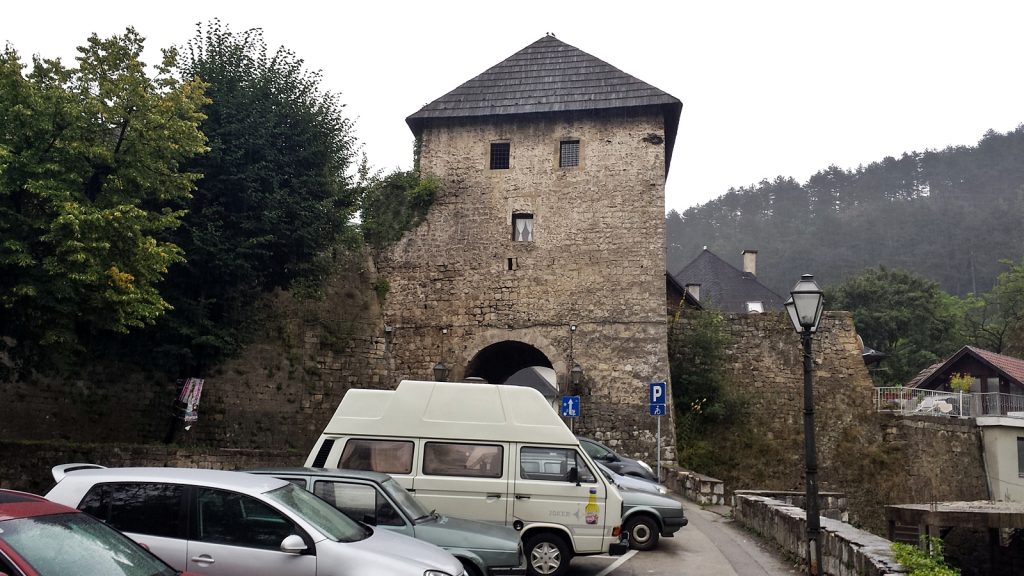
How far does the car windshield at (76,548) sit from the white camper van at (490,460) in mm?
4911

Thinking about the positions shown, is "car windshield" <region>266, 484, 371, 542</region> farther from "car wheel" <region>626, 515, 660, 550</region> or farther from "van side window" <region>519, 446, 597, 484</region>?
"car wheel" <region>626, 515, 660, 550</region>

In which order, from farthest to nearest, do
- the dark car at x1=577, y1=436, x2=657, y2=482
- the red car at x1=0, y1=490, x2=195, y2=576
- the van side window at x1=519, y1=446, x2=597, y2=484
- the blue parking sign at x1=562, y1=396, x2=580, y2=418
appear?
the blue parking sign at x1=562, y1=396, x2=580, y2=418 < the dark car at x1=577, y1=436, x2=657, y2=482 < the van side window at x1=519, y1=446, x2=597, y2=484 < the red car at x1=0, y1=490, x2=195, y2=576

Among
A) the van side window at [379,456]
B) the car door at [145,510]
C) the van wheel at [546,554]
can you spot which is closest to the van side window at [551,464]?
the van wheel at [546,554]

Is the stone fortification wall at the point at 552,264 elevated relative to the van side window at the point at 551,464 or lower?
elevated

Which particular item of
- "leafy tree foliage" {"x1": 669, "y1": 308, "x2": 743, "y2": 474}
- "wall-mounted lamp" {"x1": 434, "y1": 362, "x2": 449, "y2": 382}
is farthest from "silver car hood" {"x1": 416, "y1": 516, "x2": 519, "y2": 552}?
"leafy tree foliage" {"x1": 669, "y1": 308, "x2": 743, "y2": 474}

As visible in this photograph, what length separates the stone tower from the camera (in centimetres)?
2330

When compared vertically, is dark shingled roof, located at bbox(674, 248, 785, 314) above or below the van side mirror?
above

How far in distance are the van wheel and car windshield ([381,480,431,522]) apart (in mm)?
1826

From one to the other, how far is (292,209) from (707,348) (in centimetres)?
1342

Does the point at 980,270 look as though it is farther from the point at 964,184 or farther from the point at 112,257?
the point at 112,257

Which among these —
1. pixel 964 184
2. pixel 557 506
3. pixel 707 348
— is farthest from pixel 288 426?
pixel 964 184

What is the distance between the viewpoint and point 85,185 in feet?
50.6

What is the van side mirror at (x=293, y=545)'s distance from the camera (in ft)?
20.7

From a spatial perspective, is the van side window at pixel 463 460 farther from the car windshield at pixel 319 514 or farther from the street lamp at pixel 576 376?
the street lamp at pixel 576 376
